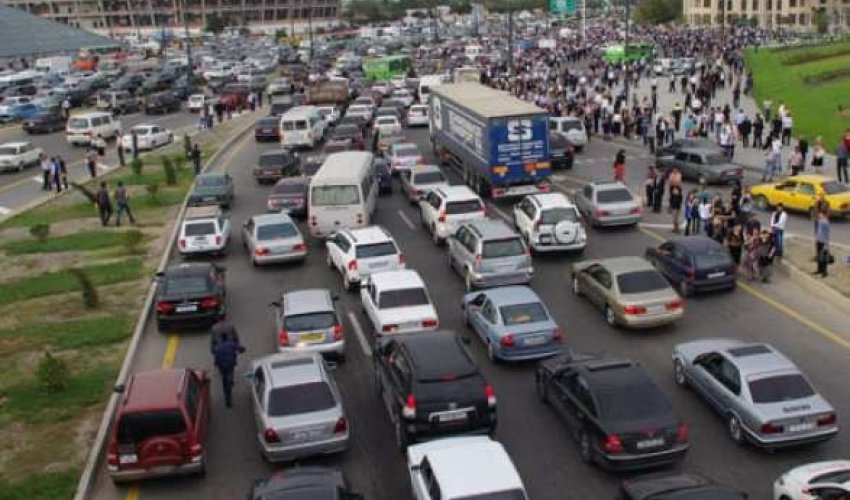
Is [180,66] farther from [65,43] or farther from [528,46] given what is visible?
[65,43]

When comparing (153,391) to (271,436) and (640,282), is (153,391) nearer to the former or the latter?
(271,436)

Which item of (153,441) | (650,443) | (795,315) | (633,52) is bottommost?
(795,315)

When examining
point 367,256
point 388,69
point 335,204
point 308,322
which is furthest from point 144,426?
point 388,69

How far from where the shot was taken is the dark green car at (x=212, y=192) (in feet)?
120

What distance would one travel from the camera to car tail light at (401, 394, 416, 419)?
15.8 meters

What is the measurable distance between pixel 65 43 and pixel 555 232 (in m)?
45.1

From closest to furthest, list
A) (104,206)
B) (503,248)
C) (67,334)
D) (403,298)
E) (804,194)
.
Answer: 1. (403,298)
2. (67,334)
3. (503,248)
4. (804,194)
5. (104,206)

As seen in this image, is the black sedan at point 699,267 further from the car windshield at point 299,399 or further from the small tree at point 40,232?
the small tree at point 40,232

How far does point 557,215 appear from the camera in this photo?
2781 cm

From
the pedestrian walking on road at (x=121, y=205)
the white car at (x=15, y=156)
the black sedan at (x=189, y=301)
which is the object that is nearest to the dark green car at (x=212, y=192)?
the pedestrian walking on road at (x=121, y=205)

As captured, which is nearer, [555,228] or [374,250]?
[374,250]

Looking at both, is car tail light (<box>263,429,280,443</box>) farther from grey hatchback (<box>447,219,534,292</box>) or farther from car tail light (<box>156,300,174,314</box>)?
grey hatchback (<box>447,219,534,292</box>)

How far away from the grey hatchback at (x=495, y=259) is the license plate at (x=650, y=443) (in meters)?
9.79

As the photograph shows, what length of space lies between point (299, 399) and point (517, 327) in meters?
5.49
